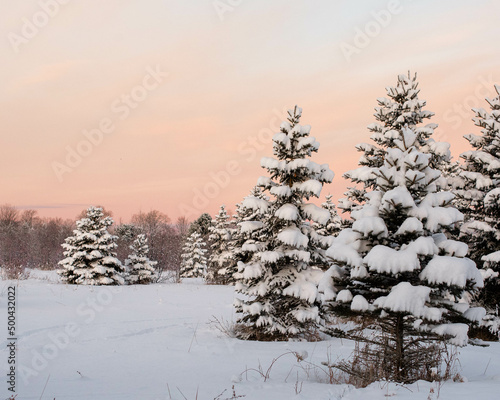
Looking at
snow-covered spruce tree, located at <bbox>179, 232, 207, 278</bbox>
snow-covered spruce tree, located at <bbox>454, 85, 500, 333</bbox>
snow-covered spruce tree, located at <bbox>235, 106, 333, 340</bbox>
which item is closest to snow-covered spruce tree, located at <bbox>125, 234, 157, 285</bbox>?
snow-covered spruce tree, located at <bbox>179, 232, 207, 278</bbox>

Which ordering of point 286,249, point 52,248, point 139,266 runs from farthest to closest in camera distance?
point 52,248
point 139,266
point 286,249

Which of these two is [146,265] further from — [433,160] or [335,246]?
[335,246]

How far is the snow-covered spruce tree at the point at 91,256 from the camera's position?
79.8 feet

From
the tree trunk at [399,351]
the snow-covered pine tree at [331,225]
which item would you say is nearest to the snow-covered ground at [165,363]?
the tree trunk at [399,351]

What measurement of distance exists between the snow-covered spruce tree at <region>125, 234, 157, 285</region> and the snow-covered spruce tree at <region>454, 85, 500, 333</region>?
71.9ft

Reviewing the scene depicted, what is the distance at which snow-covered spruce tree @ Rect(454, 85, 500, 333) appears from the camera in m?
12.5

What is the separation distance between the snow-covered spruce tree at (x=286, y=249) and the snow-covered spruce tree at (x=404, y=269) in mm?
3053

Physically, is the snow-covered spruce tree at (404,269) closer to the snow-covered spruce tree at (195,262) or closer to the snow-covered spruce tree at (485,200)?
the snow-covered spruce tree at (485,200)

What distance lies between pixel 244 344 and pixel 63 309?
5.93 metres

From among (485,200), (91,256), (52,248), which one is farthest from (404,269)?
(52,248)

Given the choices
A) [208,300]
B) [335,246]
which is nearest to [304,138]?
[335,246]

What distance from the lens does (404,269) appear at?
4.48 metres

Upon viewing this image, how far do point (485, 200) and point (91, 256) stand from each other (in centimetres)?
2168

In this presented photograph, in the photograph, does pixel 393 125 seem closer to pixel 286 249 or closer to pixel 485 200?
pixel 485 200
